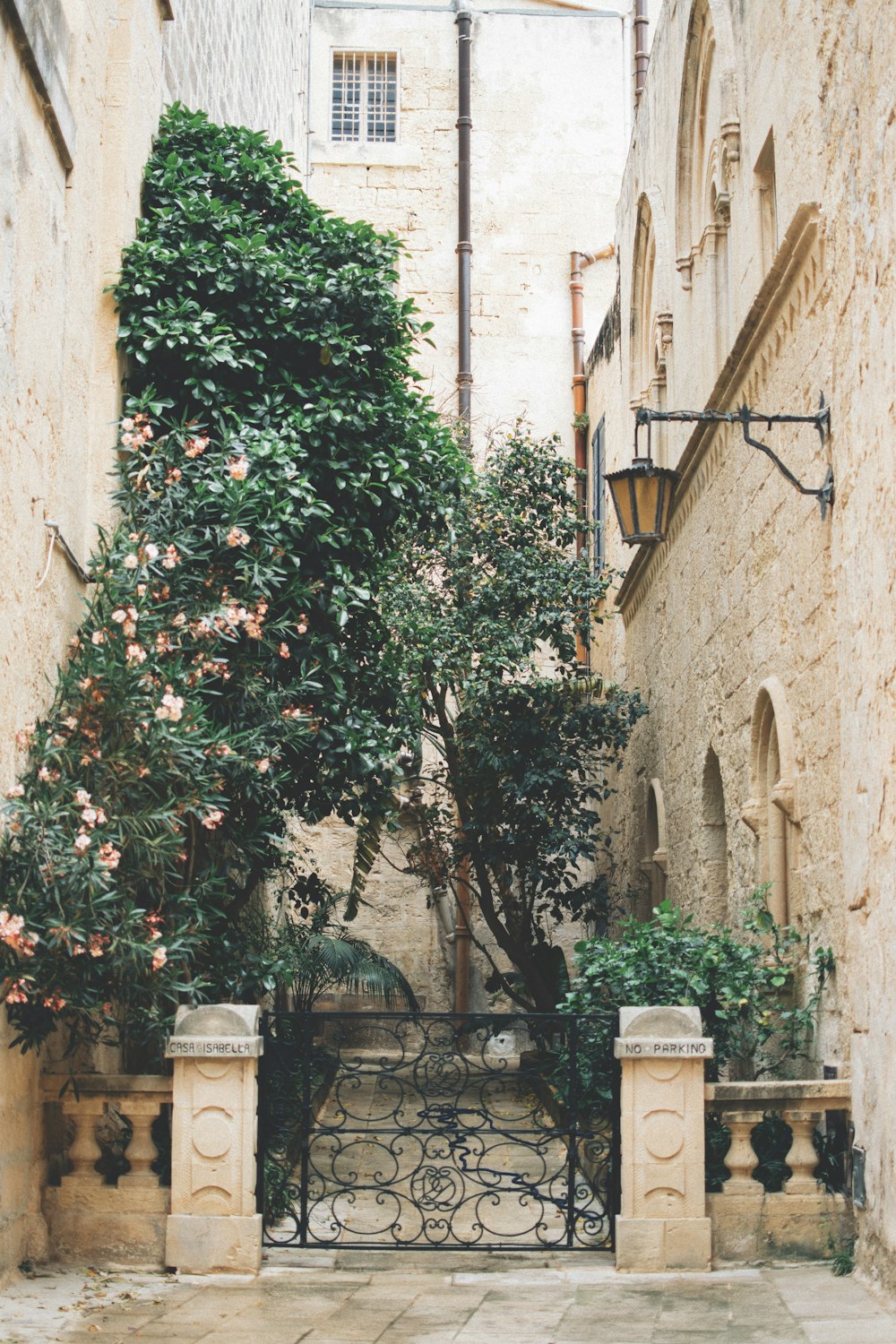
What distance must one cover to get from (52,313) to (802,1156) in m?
5.54

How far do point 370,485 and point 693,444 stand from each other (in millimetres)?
3155

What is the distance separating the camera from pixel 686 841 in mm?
12531

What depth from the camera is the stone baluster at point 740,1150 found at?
7.32 metres

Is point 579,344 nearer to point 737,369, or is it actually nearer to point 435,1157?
point 737,369

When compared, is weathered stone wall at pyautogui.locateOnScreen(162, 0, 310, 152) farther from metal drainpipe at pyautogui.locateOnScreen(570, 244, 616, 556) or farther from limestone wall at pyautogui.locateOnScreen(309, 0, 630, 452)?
metal drainpipe at pyautogui.locateOnScreen(570, 244, 616, 556)

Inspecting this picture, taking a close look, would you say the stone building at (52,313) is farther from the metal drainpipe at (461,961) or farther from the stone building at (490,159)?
the stone building at (490,159)

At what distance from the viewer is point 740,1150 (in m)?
7.39

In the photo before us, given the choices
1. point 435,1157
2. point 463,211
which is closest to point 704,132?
point 463,211

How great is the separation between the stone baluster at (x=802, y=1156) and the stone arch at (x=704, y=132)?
22.0 ft

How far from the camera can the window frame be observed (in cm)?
2075

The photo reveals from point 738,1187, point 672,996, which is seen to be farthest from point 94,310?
point 738,1187

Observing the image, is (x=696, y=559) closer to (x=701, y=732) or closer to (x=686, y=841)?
(x=701, y=732)

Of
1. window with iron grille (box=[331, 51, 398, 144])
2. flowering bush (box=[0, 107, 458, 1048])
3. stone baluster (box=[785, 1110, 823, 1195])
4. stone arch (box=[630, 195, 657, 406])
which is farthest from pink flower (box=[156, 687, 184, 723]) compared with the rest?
window with iron grille (box=[331, 51, 398, 144])

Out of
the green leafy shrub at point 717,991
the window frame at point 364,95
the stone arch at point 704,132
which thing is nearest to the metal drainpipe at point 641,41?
the window frame at point 364,95
